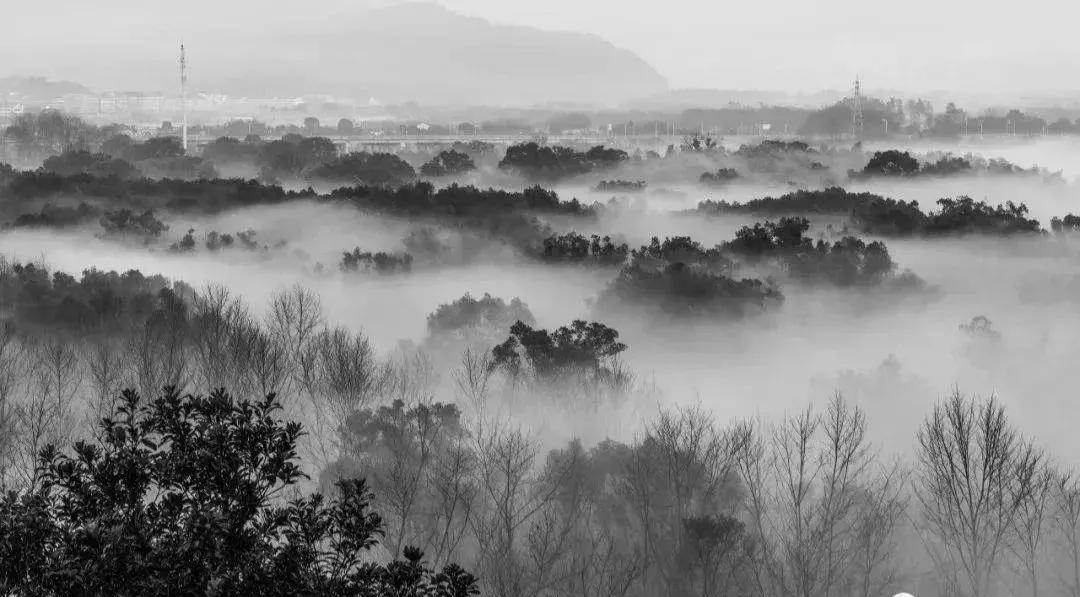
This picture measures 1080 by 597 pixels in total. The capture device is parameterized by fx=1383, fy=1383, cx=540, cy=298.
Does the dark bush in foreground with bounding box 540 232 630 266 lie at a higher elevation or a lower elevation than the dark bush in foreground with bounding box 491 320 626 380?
higher

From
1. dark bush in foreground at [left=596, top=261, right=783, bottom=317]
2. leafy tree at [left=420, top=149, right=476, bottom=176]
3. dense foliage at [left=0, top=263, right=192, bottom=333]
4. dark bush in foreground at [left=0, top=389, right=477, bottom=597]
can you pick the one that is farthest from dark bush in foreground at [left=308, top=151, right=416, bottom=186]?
dark bush in foreground at [left=0, top=389, right=477, bottom=597]

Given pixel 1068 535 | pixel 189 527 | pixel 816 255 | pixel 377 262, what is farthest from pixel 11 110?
pixel 189 527

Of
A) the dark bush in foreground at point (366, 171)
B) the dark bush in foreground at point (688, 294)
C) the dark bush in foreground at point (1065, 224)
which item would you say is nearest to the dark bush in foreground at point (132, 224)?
the dark bush in foreground at point (366, 171)

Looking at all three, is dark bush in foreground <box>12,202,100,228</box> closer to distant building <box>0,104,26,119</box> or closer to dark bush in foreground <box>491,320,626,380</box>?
dark bush in foreground <box>491,320,626,380</box>

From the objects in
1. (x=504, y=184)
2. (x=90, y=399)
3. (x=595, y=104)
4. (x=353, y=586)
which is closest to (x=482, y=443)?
(x=90, y=399)

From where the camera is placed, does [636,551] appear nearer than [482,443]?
Yes

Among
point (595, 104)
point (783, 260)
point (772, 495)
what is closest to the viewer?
point (772, 495)

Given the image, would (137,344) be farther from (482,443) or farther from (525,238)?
(525,238)
